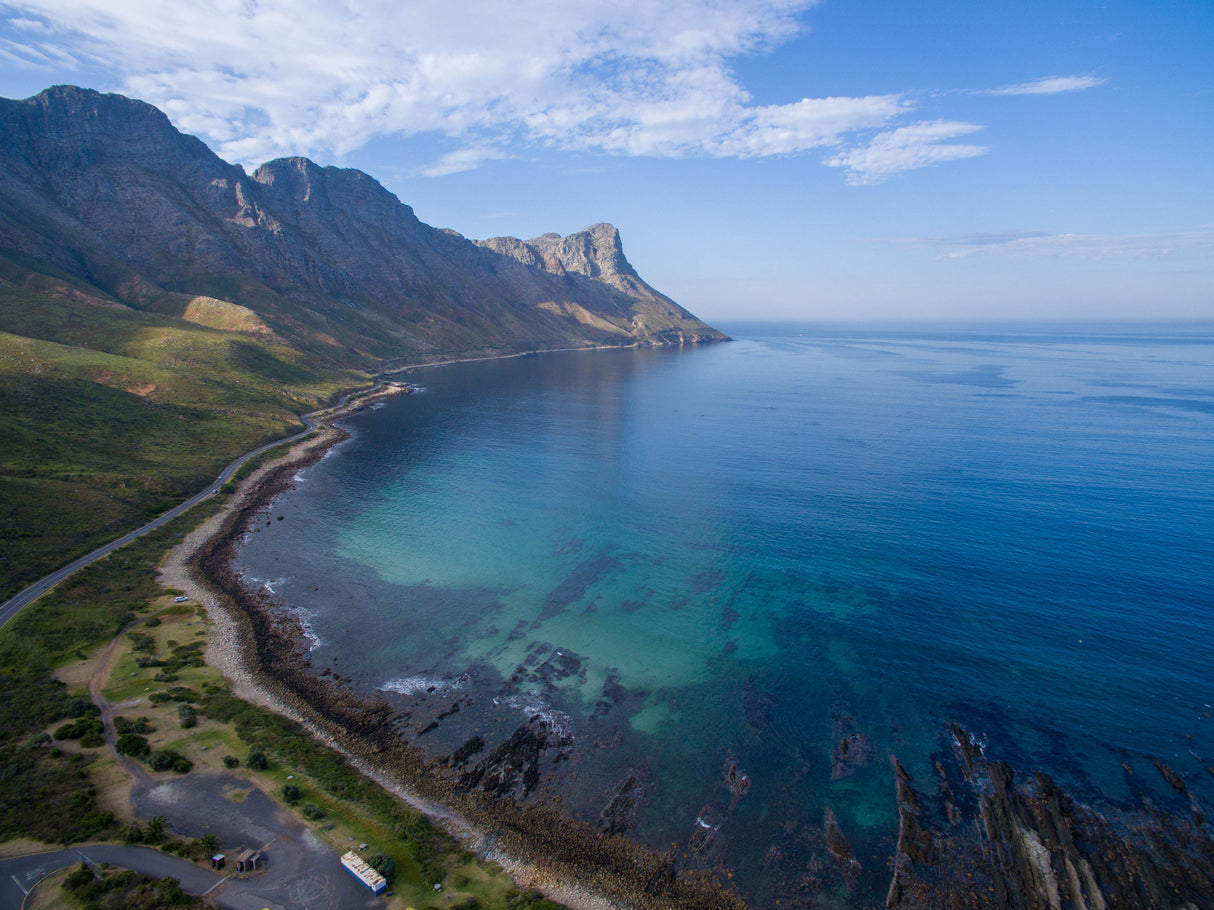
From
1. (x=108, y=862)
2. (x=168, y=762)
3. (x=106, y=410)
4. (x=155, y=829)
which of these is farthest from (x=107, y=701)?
(x=106, y=410)

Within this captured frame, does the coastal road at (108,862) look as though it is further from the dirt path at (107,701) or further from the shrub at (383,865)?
the shrub at (383,865)

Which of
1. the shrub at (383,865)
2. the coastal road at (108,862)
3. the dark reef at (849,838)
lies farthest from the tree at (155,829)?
the shrub at (383,865)

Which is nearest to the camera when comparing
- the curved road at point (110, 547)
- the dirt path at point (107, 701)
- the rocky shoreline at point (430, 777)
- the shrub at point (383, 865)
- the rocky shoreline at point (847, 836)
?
the shrub at point (383, 865)

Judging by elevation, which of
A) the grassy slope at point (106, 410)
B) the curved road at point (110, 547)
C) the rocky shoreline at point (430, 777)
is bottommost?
the rocky shoreline at point (430, 777)

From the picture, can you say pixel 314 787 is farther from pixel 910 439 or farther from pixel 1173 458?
pixel 1173 458

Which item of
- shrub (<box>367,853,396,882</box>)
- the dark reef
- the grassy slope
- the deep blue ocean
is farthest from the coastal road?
the grassy slope

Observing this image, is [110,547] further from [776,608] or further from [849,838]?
[849,838]
